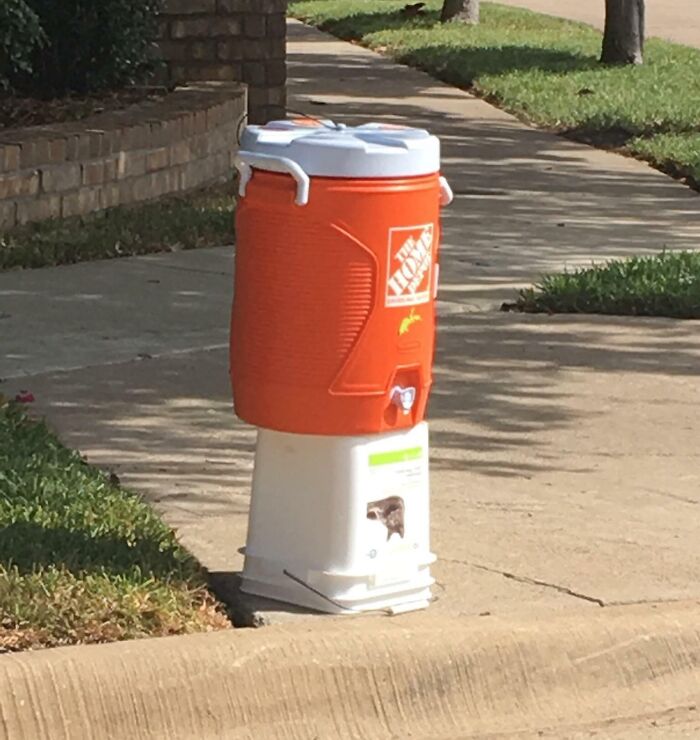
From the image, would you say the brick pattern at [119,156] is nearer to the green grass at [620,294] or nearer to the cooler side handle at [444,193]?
the green grass at [620,294]

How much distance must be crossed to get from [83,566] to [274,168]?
1.09m

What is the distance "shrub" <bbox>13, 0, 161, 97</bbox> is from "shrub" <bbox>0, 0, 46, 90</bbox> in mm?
528

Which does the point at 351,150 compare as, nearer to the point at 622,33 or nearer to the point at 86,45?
the point at 86,45

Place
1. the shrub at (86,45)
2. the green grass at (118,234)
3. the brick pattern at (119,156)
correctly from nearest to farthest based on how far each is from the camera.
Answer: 1. the green grass at (118,234)
2. the brick pattern at (119,156)
3. the shrub at (86,45)

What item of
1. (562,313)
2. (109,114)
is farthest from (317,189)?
(109,114)

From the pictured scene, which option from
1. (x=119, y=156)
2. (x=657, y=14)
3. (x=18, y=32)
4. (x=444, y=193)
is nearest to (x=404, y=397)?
(x=444, y=193)

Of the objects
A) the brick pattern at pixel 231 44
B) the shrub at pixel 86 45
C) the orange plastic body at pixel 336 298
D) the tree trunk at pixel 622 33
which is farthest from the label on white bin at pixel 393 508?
the tree trunk at pixel 622 33

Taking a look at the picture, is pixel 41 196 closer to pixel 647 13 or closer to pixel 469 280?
pixel 469 280

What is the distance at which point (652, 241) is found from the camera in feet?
32.7

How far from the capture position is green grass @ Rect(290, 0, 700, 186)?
45.6ft

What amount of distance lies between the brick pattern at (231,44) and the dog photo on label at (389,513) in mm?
8140

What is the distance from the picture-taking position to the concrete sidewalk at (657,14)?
24281mm

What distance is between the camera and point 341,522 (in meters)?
4.77

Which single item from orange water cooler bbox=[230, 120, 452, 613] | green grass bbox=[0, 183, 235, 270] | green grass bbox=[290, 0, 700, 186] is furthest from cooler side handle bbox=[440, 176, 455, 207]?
green grass bbox=[290, 0, 700, 186]
